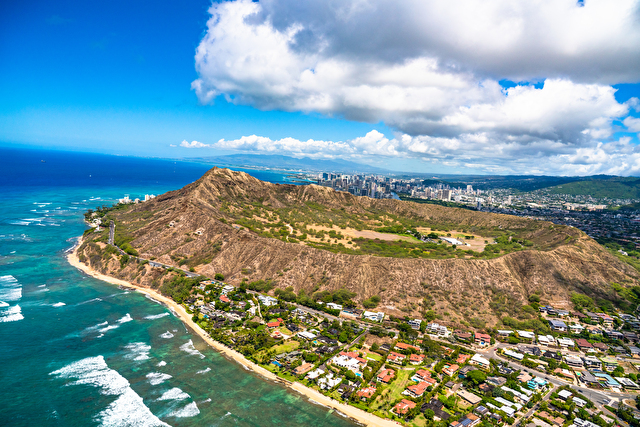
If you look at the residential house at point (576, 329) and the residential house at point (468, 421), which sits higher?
the residential house at point (576, 329)

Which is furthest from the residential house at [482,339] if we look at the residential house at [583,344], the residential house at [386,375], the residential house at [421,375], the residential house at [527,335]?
the residential house at [386,375]

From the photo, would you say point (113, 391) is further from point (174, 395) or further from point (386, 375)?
point (386, 375)

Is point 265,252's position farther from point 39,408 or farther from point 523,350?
point 523,350

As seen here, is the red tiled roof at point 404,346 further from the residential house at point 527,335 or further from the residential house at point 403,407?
the residential house at point 527,335

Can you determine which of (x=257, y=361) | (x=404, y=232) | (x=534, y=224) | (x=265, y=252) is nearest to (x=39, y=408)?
Answer: (x=257, y=361)

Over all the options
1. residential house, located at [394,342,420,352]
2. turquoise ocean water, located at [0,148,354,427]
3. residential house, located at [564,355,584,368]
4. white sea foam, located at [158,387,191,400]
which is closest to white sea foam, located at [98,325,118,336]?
turquoise ocean water, located at [0,148,354,427]

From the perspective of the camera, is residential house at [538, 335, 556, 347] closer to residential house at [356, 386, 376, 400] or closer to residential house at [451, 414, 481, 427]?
residential house at [451, 414, 481, 427]

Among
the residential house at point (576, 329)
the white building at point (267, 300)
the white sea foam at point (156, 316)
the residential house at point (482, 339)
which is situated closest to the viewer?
the residential house at point (482, 339)
